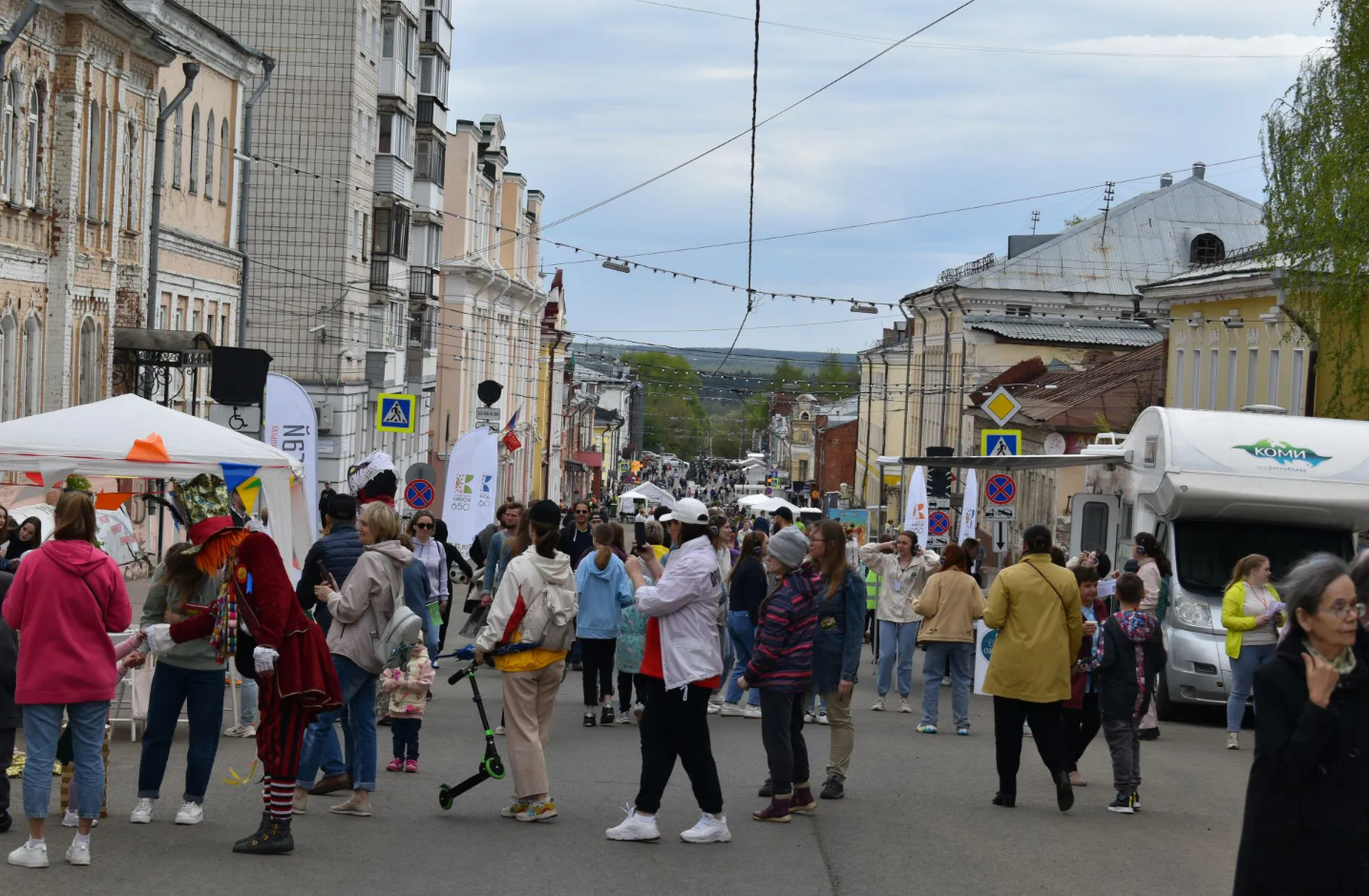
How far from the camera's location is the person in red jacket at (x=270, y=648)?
9.05 m

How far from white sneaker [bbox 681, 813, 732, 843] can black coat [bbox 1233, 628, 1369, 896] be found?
182 inches

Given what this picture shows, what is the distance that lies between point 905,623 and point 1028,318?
46.2m

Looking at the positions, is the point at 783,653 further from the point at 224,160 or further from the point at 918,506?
the point at 224,160

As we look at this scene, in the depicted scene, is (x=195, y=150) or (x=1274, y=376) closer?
(x=195, y=150)

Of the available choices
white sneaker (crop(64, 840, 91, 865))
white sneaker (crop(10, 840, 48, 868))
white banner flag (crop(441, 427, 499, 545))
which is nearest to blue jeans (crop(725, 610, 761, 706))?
white sneaker (crop(64, 840, 91, 865))

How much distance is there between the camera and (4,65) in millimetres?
23547

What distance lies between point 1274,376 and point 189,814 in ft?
99.5

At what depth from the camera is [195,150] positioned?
1373 inches

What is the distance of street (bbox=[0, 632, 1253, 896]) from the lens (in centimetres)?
890

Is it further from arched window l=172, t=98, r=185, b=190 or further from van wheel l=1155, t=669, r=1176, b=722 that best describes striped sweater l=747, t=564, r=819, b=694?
arched window l=172, t=98, r=185, b=190

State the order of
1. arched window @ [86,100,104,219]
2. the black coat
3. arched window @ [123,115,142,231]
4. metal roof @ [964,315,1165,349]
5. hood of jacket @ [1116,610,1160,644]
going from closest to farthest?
the black coat, hood of jacket @ [1116,610,1160,644], arched window @ [86,100,104,219], arched window @ [123,115,142,231], metal roof @ [964,315,1165,349]

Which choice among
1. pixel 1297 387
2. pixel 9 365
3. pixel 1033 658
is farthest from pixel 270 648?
pixel 1297 387

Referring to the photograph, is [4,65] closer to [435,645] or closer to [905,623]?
[435,645]

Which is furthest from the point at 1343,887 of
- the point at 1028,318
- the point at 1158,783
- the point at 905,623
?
the point at 1028,318
